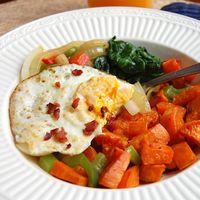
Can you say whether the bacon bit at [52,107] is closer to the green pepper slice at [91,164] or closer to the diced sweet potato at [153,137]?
the green pepper slice at [91,164]

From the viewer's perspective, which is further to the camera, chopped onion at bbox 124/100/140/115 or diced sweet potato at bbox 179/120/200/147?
chopped onion at bbox 124/100/140/115

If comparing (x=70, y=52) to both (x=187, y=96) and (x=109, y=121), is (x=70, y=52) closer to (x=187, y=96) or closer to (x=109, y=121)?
(x=109, y=121)

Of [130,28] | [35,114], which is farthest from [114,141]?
[130,28]

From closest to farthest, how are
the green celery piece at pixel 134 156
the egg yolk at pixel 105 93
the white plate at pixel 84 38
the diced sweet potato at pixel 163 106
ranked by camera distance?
1. the white plate at pixel 84 38
2. the green celery piece at pixel 134 156
3. the egg yolk at pixel 105 93
4. the diced sweet potato at pixel 163 106

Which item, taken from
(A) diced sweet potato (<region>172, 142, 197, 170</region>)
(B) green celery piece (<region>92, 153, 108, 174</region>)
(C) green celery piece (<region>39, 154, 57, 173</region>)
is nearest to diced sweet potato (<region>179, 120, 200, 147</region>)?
(A) diced sweet potato (<region>172, 142, 197, 170</region>)

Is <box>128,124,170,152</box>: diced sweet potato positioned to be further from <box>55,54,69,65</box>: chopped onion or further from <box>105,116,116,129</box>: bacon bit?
<box>55,54,69,65</box>: chopped onion

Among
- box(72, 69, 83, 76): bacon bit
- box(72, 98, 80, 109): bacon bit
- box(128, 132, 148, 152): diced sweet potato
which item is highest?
box(72, 69, 83, 76): bacon bit

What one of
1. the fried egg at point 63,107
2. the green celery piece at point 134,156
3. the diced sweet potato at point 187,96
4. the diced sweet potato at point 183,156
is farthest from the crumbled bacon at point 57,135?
the diced sweet potato at point 187,96
